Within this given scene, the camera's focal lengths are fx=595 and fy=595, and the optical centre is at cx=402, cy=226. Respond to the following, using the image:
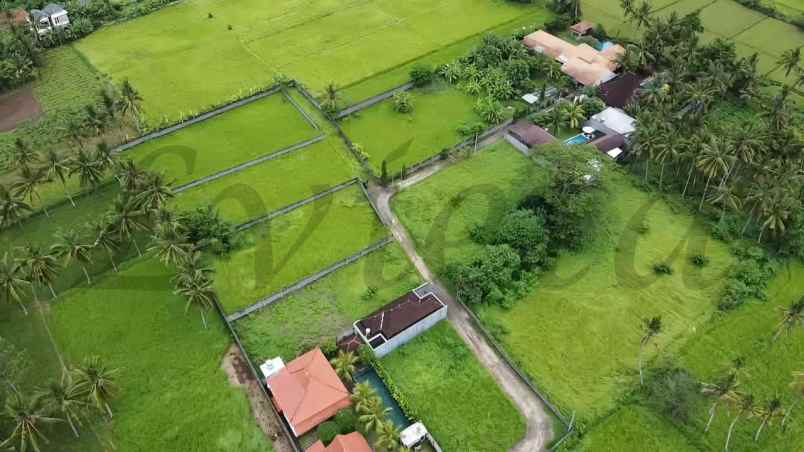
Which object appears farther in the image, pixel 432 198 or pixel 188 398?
pixel 432 198

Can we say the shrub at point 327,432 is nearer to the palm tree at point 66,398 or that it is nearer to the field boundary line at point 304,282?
the field boundary line at point 304,282

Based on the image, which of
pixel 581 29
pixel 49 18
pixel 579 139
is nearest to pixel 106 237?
pixel 579 139

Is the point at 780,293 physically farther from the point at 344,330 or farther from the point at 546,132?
the point at 344,330

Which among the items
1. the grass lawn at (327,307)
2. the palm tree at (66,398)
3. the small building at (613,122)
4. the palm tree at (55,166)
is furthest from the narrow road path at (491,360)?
the palm tree at (55,166)

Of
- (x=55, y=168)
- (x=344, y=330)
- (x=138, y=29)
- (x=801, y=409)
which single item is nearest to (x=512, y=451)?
(x=344, y=330)

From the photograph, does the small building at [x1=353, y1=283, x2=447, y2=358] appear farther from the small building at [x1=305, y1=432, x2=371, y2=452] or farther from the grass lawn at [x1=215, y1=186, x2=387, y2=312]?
the grass lawn at [x1=215, y1=186, x2=387, y2=312]

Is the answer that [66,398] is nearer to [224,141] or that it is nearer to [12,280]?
[12,280]
